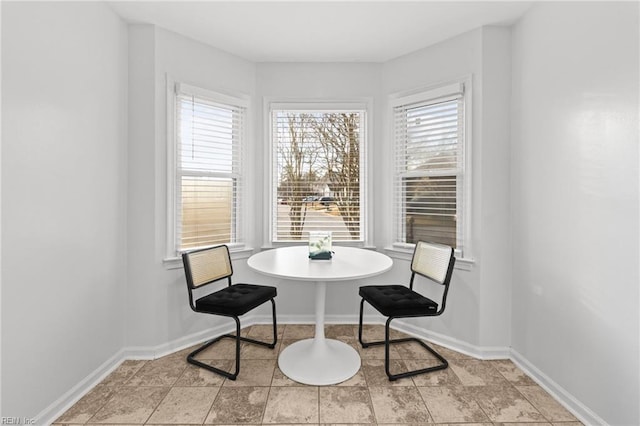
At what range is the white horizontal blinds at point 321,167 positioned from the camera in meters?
3.02

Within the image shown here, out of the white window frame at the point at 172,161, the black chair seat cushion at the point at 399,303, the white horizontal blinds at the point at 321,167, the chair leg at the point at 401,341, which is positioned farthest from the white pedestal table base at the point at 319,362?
the white window frame at the point at 172,161

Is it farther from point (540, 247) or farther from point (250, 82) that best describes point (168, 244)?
point (540, 247)

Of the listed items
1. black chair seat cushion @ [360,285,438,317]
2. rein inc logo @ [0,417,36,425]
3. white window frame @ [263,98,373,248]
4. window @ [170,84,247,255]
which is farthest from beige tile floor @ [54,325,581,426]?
white window frame @ [263,98,373,248]

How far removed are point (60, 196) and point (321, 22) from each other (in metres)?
2.08

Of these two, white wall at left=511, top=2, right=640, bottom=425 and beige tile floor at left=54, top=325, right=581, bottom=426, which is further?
beige tile floor at left=54, top=325, right=581, bottom=426

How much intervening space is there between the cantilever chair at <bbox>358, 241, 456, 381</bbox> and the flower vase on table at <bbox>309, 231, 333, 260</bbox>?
452 millimetres

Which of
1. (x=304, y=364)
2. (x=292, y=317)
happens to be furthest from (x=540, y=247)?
(x=292, y=317)

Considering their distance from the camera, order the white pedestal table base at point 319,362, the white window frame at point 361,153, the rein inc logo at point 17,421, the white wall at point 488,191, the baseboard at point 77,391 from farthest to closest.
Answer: the white window frame at point 361,153 < the white wall at point 488,191 < the white pedestal table base at point 319,362 < the baseboard at point 77,391 < the rein inc logo at point 17,421

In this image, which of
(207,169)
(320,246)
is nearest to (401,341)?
(320,246)

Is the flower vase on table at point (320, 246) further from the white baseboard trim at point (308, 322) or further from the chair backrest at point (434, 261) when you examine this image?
the white baseboard trim at point (308, 322)

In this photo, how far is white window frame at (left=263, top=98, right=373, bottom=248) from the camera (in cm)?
297

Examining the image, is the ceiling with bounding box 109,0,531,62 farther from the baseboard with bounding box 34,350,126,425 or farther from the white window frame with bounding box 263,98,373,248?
the baseboard with bounding box 34,350,126,425

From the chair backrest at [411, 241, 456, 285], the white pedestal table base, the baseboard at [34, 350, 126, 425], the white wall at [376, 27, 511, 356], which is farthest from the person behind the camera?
the white wall at [376, 27, 511, 356]

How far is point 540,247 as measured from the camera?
210cm
